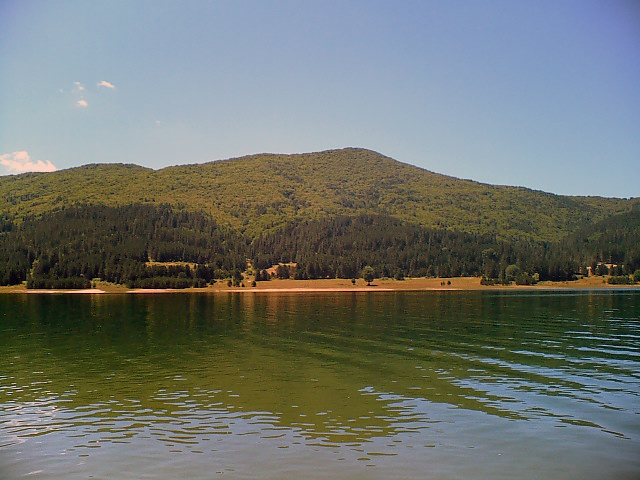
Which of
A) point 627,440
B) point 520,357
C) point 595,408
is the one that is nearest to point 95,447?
point 627,440

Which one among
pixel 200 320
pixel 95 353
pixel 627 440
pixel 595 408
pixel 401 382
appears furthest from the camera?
pixel 200 320

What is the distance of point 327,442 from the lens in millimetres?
20812

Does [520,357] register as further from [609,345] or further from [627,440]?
[627,440]

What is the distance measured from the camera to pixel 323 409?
84.3 feet

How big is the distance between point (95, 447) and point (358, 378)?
16558 millimetres

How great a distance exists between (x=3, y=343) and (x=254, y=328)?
2578 cm

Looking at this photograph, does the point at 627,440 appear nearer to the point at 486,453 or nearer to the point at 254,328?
the point at 486,453

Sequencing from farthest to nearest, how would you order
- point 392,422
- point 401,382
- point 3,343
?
point 3,343 → point 401,382 → point 392,422

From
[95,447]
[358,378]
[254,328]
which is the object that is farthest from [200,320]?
[95,447]

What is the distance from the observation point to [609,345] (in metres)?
46.6

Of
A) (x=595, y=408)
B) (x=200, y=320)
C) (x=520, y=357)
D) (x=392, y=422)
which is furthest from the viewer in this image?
(x=200, y=320)

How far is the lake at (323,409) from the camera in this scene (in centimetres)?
1883

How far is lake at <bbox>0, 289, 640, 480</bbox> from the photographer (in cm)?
1883

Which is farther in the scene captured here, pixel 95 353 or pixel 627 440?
pixel 95 353
